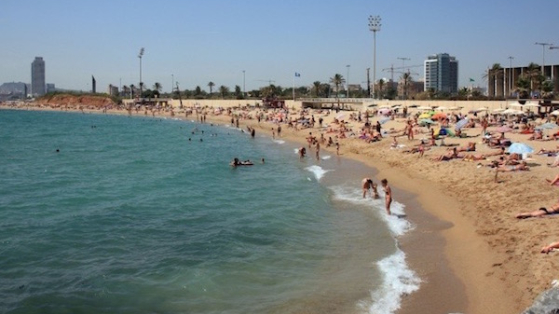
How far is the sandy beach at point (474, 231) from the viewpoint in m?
9.48

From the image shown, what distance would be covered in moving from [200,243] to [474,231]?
23.4ft

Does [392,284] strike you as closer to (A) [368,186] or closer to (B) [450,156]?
(A) [368,186]

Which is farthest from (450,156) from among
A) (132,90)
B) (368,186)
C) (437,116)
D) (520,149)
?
(132,90)

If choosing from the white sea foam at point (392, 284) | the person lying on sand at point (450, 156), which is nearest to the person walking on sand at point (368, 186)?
the person lying on sand at point (450, 156)

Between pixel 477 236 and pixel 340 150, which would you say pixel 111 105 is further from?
pixel 477 236

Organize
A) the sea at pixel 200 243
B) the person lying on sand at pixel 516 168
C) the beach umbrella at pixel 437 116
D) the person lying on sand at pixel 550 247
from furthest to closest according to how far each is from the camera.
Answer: the beach umbrella at pixel 437 116 < the person lying on sand at pixel 516 168 < the person lying on sand at pixel 550 247 < the sea at pixel 200 243

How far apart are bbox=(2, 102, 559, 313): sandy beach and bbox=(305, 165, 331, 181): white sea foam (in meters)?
2.87

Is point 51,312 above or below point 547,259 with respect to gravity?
below

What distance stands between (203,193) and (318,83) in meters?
96.2

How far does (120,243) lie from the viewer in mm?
13812

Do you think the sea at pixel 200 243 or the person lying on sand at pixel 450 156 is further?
the person lying on sand at pixel 450 156

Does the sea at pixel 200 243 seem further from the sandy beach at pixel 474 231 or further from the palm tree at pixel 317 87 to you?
the palm tree at pixel 317 87

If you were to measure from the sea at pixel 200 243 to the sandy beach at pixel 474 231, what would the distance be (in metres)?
0.59

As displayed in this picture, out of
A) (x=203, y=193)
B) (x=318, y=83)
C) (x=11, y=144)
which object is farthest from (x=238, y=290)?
(x=318, y=83)
